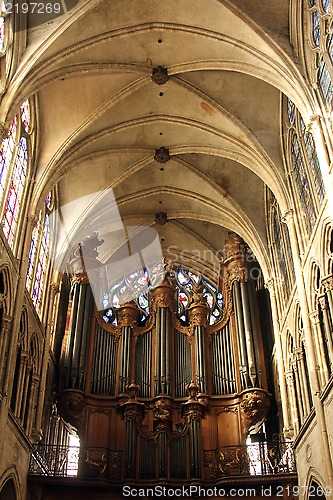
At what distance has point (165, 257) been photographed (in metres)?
25.9

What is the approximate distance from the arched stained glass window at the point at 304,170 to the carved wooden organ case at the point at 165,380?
572cm

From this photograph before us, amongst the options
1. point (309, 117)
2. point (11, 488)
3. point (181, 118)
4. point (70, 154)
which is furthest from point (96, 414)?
point (309, 117)

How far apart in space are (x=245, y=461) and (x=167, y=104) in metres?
11.2

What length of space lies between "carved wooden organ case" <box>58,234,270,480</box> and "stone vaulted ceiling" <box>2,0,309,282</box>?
277 centimetres

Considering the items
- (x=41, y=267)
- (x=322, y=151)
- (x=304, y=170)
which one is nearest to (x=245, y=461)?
(x=304, y=170)

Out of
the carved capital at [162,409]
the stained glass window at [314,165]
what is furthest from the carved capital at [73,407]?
the stained glass window at [314,165]

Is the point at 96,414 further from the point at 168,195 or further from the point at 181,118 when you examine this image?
the point at 181,118

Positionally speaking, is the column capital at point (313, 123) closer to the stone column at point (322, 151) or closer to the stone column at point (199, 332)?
the stone column at point (322, 151)

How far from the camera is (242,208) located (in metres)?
22.3

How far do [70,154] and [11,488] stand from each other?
31.9 feet

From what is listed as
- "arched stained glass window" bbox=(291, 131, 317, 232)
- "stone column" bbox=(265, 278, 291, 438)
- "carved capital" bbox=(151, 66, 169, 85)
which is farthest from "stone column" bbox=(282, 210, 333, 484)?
"carved capital" bbox=(151, 66, 169, 85)

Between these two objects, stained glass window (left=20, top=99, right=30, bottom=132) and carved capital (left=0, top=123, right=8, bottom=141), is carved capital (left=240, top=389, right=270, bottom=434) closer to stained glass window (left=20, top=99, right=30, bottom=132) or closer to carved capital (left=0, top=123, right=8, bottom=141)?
stained glass window (left=20, top=99, right=30, bottom=132)

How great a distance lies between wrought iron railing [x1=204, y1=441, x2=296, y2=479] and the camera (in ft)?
57.9

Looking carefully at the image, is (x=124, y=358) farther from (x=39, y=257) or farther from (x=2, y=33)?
(x=2, y=33)
